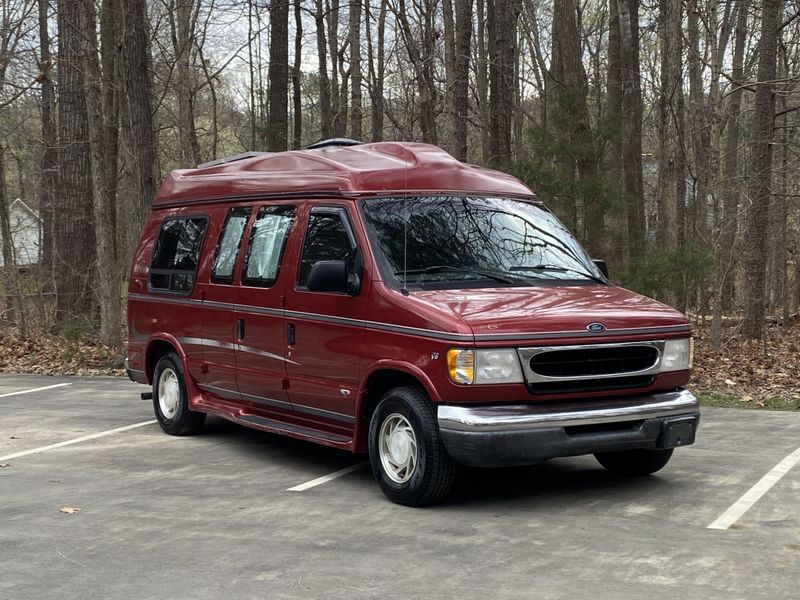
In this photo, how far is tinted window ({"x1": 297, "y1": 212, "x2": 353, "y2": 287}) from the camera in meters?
7.72

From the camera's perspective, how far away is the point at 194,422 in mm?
9906

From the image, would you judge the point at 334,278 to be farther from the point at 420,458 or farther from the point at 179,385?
the point at 179,385

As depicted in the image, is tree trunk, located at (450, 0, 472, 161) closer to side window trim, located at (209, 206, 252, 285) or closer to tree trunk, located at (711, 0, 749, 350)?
tree trunk, located at (711, 0, 749, 350)

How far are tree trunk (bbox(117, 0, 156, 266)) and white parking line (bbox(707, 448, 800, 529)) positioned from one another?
11319mm

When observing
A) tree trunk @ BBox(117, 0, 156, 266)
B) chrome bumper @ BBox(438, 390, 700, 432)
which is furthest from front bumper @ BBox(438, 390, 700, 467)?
tree trunk @ BBox(117, 0, 156, 266)

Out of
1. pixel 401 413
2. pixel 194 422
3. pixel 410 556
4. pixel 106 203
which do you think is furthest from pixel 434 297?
pixel 106 203

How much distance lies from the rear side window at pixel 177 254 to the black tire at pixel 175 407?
71cm

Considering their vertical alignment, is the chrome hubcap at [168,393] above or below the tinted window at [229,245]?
below

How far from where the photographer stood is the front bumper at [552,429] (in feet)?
21.0

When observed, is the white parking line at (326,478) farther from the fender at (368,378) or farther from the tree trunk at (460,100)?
the tree trunk at (460,100)

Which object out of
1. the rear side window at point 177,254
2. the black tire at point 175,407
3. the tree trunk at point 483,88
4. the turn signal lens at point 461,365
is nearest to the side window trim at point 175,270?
the rear side window at point 177,254

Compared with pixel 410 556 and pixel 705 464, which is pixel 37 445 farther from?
pixel 705 464

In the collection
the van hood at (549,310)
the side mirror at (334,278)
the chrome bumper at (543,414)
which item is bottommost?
the chrome bumper at (543,414)

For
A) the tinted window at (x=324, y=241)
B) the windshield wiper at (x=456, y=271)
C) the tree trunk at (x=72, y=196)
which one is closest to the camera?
the windshield wiper at (x=456, y=271)
